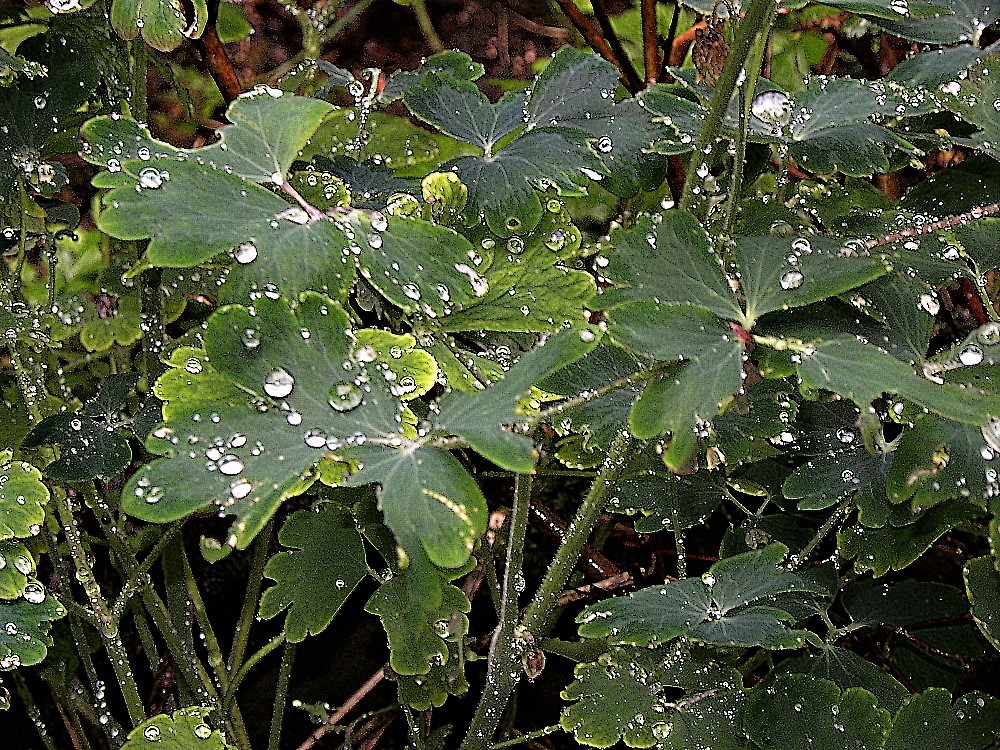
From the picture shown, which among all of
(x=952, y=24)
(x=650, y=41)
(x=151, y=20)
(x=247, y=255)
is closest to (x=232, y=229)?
(x=247, y=255)

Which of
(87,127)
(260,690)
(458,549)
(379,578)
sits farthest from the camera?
(260,690)

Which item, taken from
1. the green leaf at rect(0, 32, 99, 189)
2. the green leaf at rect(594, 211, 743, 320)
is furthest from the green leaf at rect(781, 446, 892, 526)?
the green leaf at rect(0, 32, 99, 189)

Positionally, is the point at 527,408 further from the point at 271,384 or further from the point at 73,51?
the point at 73,51

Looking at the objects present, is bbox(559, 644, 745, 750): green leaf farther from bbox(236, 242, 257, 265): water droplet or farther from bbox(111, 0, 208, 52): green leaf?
bbox(111, 0, 208, 52): green leaf

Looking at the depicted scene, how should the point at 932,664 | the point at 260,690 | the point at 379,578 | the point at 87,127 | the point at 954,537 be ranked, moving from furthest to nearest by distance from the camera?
the point at 260,690
the point at 954,537
the point at 932,664
the point at 379,578
the point at 87,127

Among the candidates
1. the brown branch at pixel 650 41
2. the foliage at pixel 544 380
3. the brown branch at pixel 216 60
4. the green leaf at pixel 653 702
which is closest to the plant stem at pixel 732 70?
the foliage at pixel 544 380

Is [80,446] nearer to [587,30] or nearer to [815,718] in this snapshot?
[815,718]

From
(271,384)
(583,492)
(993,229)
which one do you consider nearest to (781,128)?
(993,229)
